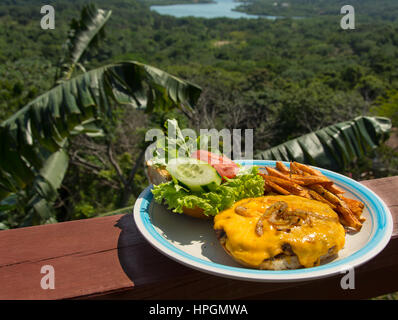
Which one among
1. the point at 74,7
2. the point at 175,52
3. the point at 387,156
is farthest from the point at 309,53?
the point at 387,156

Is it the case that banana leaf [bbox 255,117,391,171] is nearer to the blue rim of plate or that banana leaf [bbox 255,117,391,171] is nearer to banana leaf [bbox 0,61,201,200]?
banana leaf [bbox 0,61,201,200]

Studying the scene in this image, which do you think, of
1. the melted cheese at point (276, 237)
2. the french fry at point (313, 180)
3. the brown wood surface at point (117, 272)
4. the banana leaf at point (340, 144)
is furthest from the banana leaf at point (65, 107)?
the melted cheese at point (276, 237)

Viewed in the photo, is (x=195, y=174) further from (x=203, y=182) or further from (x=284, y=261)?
(x=284, y=261)

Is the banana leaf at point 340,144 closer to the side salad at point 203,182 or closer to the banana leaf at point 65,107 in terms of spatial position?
the banana leaf at point 65,107

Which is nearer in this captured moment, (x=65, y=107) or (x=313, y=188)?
(x=313, y=188)

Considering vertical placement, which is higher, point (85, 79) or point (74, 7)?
point (74, 7)

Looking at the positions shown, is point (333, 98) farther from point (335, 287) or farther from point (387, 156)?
point (335, 287)

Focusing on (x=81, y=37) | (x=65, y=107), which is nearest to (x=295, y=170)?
(x=65, y=107)
